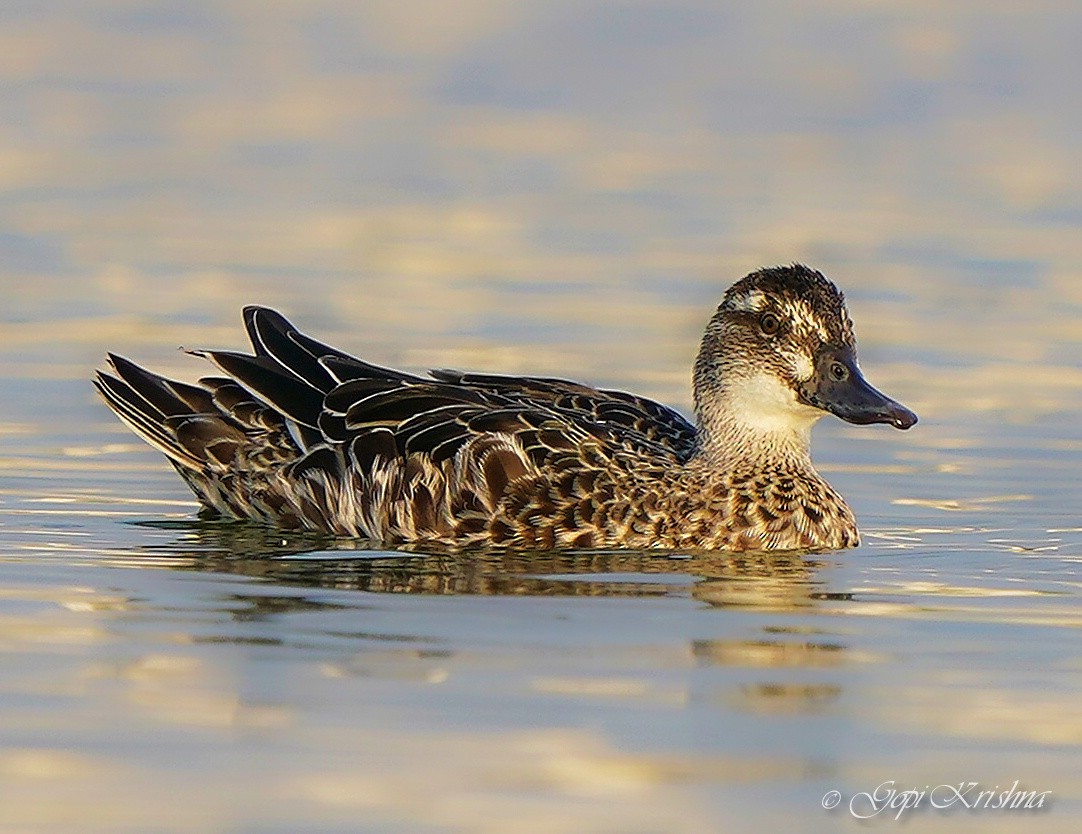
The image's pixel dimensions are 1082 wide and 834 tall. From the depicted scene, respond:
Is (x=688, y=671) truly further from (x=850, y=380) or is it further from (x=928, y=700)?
(x=850, y=380)

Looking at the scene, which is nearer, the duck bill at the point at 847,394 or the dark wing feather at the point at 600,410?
the duck bill at the point at 847,394

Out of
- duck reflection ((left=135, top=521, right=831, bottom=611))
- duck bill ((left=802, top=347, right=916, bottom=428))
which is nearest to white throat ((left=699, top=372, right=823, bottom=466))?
duck bill ((left=802, top=347, right=916, bottom=428))

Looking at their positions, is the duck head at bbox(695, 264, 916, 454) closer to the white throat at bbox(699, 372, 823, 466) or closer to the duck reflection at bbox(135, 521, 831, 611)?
the white throat at bbox(699, 372, 823, 466)

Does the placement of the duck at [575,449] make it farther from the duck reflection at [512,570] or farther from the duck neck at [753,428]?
the duck reflection at [512,570]

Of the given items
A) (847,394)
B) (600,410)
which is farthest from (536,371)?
(847,394)

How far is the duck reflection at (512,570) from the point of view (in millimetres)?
10102

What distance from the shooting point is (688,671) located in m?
8.60

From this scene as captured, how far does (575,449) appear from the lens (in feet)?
37.1

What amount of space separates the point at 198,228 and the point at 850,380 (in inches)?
302

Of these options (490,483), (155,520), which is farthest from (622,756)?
(155,520)

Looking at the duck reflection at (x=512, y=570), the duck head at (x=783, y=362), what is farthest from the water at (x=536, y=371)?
the duck head at (x=783, y=362)

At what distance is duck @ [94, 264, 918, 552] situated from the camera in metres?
11.2

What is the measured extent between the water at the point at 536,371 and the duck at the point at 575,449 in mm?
316

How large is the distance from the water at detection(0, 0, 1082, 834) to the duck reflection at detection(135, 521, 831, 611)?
0.04 m
